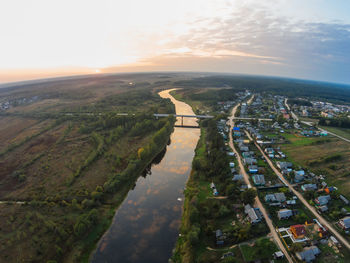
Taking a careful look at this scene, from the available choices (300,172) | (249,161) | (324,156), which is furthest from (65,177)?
(324,156)

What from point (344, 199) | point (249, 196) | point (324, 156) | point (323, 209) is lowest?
point (323, 209)

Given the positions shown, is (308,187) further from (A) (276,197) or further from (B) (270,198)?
(B) (270,198)

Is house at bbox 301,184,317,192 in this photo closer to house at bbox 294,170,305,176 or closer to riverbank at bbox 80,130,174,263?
house at bbox 294,170,305,176

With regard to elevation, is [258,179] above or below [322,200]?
above

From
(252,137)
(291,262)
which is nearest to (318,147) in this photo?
(252,137)

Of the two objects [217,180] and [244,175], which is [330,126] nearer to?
[244,175]

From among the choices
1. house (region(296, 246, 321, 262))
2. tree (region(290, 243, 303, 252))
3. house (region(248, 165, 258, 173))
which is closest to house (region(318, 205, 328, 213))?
house (region(296, 246, 321, 262))
